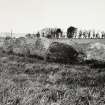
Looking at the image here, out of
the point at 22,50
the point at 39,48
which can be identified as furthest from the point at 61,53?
the point at 22,50

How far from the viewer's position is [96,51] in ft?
26.3

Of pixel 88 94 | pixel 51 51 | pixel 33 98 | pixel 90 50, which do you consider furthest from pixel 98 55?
pixel 33 98

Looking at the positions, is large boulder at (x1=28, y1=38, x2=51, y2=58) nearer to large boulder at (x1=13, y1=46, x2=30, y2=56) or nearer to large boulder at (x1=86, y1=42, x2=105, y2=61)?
large boulder at (x1=13, y1=46, x2=30, y2=56)

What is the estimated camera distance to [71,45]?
879 centimetres

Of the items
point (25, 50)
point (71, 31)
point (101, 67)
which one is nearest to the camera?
point (101, 67)

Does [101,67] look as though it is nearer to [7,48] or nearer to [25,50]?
[25,50]

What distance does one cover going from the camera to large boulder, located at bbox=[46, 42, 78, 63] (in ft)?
27.7

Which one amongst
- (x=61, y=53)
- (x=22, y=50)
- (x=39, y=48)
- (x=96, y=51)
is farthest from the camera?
(x=22, y=50)

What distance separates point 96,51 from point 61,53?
166 cm

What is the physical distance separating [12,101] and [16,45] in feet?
34.2

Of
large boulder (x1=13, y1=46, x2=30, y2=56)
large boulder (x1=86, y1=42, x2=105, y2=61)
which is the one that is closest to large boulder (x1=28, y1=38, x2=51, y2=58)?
large boulder (x1=13, y1=46, x2=30, y2=56)

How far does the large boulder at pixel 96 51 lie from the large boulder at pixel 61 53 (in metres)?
0.61

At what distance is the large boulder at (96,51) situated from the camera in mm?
7734

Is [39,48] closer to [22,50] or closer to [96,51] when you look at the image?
[22,50]
